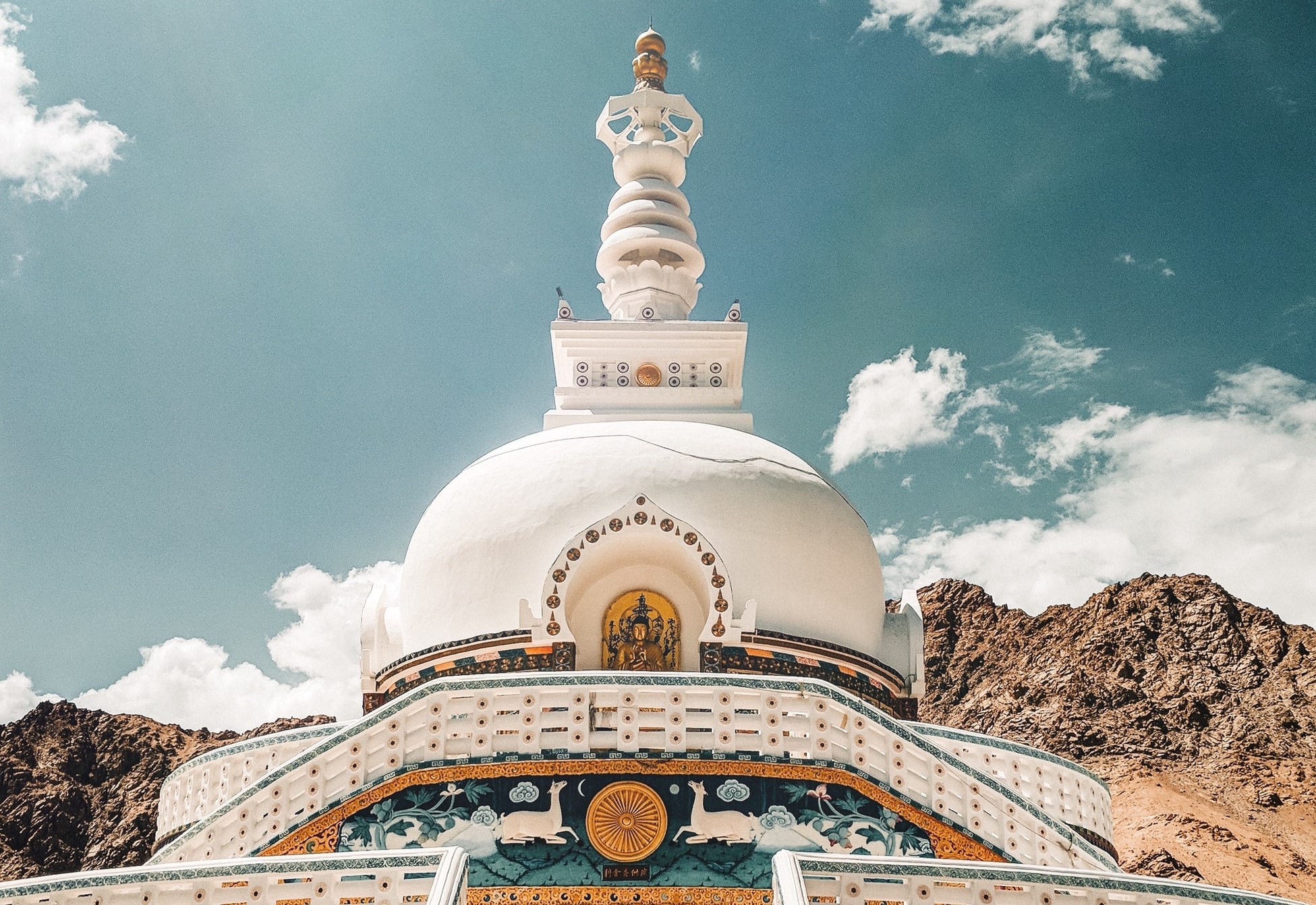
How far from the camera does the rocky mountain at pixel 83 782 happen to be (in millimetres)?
41250

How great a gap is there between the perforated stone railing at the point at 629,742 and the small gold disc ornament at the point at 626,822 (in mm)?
326

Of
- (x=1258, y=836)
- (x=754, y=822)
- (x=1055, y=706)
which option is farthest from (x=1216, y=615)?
(x=754, y=822)

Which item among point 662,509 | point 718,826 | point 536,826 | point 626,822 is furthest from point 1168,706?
point 536,826

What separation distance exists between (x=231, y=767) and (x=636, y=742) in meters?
5.87

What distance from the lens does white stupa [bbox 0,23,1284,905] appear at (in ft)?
29.0

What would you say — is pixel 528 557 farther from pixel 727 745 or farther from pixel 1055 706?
pixel 1055 706

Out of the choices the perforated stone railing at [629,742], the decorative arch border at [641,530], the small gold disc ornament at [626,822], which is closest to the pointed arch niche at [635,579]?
the decorative arch border at [641,530]

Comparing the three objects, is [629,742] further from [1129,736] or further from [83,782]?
[83,782]

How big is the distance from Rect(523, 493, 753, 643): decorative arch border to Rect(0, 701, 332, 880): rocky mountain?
94.4 ft

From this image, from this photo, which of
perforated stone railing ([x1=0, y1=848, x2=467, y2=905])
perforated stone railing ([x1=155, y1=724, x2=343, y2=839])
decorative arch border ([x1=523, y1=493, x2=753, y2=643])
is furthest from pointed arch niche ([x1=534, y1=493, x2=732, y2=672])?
perforated stone railing ([x1=0, y1=848, x2=467, y2=905])

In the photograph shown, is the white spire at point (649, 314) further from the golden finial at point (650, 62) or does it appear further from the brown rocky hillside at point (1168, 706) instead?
the brown rocky hillside at point (1168, 706)

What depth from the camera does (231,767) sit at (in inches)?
591

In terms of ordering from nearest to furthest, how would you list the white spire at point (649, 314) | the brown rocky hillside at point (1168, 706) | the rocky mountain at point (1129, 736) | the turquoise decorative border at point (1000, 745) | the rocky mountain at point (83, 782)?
the turquoise decorative border at point (1000, 745), the white spire at point (649, 314), the brown rocky hillside at point (1168, 706), the rocky mountain at point (1129, 736), the rocky mountain at point (83, 782)

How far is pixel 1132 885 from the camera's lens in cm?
883
